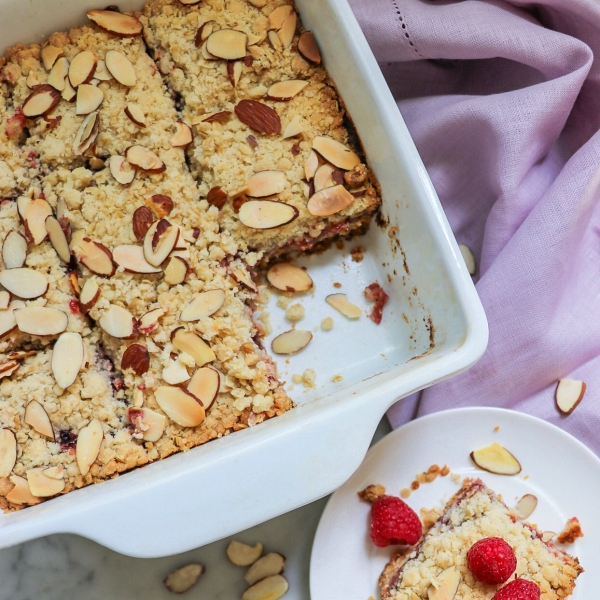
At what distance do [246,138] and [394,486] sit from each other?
875 millimetres

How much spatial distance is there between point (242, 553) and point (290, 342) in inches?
21.3

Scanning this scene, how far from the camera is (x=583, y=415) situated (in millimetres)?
A: 1689

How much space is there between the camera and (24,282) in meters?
1.49

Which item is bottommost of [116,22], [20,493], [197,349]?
[20,493]

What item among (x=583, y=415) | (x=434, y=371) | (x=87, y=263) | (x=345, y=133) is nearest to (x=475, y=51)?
(x=345, y=133)

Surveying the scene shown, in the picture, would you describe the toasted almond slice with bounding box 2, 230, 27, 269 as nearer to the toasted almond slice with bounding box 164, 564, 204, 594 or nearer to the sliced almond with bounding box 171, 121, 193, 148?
the sliced almond with bounding box 171, 121, 193, 148

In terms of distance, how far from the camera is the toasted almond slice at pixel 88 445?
4.59ft

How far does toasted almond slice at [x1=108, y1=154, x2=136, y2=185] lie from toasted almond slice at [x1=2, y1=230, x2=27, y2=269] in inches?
9.7

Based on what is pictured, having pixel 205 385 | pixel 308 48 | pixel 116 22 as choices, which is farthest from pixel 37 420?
pixel 308 48

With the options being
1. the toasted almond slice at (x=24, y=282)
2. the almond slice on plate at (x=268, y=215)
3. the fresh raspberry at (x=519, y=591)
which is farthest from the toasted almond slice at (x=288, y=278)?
the fresh raspberry at (x=519, y=591)

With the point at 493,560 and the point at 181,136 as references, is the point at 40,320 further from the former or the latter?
the point at 493,560

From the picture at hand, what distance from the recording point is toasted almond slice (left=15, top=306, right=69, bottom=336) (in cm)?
147

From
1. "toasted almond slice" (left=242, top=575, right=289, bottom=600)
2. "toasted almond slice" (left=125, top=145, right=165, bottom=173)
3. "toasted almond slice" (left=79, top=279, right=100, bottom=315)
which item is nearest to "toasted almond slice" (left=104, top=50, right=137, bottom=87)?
"toasted almond slice" (left=125, top=145, right=165, bottom=173)

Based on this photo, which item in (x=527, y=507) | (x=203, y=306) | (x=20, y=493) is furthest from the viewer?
(x=527, y=507)
